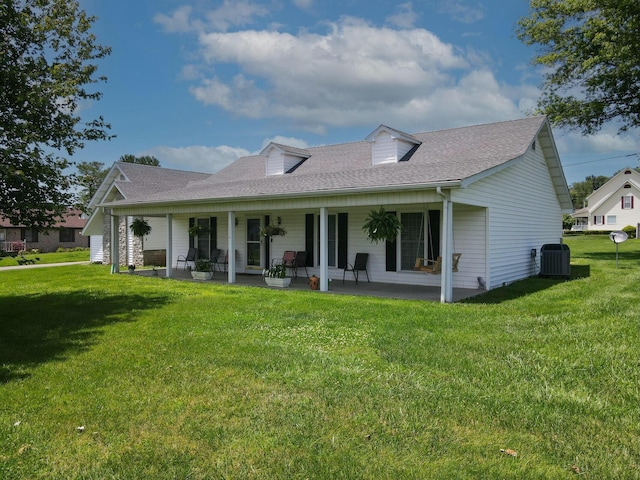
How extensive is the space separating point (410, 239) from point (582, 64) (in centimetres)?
1260

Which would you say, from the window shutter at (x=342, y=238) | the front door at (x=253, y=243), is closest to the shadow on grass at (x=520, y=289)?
the window shutter at (x=342, y=238)

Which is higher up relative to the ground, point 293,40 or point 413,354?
point 293,40

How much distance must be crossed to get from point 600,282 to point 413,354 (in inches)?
343

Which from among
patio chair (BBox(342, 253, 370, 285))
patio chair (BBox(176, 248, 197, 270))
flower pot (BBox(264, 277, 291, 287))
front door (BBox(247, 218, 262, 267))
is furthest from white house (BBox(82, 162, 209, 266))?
patio chair (BBox(342, 253, 370, 285))

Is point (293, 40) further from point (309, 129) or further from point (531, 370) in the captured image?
point (309, 129)

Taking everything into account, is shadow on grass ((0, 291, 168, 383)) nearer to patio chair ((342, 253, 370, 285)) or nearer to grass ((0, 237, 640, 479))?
grass ((0, 237, 640, 479))

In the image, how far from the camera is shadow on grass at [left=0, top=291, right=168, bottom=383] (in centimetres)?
567

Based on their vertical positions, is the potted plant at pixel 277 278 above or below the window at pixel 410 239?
below

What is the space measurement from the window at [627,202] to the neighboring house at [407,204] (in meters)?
35.7

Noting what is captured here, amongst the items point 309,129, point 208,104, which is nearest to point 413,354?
point 208,104

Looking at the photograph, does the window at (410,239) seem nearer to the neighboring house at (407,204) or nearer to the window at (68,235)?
the neighboring house at (407,204)

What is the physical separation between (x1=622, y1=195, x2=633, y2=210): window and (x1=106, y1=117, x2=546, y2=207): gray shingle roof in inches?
1597

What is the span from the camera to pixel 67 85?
333 inches

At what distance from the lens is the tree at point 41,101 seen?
25.1ft
